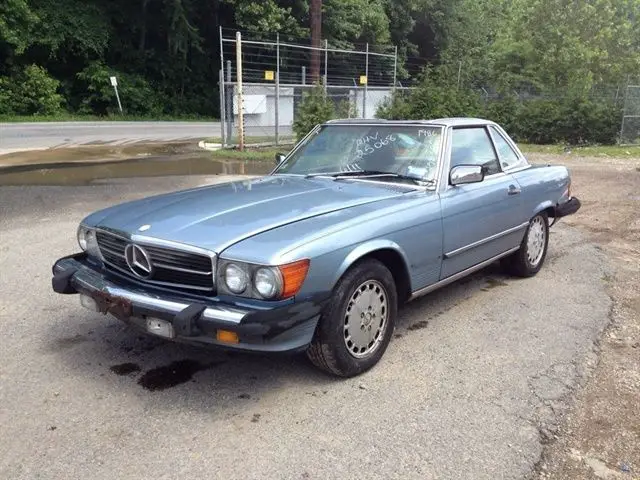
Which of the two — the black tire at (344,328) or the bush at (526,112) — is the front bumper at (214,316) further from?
the bush at (526,112)

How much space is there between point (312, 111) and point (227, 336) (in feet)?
46.8

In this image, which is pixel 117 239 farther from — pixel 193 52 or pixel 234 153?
pixel 193 52

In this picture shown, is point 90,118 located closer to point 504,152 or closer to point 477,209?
point 504,152

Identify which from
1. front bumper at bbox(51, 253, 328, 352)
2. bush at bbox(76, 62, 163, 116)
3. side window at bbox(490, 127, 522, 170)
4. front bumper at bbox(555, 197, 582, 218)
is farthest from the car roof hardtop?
bush at bbox(76, 62, 163, 116)

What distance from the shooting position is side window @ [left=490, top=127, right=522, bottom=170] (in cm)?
563

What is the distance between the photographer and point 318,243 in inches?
135

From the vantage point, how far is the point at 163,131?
89.1 feet

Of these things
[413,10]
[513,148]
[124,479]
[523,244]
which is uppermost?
[413,10]

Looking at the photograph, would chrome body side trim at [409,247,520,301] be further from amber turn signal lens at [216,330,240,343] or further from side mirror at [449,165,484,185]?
amber turn signal lens at [216,330,240,343]

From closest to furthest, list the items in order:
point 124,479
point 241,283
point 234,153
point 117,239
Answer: point 124,479 < point 241,283 < point 117,239 < point 234,153

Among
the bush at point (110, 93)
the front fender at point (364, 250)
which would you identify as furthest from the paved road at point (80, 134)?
the front fender at point (364, 250)

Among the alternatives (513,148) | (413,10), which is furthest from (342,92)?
(413,10)

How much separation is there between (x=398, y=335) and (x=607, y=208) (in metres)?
6.62

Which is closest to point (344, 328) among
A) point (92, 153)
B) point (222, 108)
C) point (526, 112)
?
point (222, 108)
